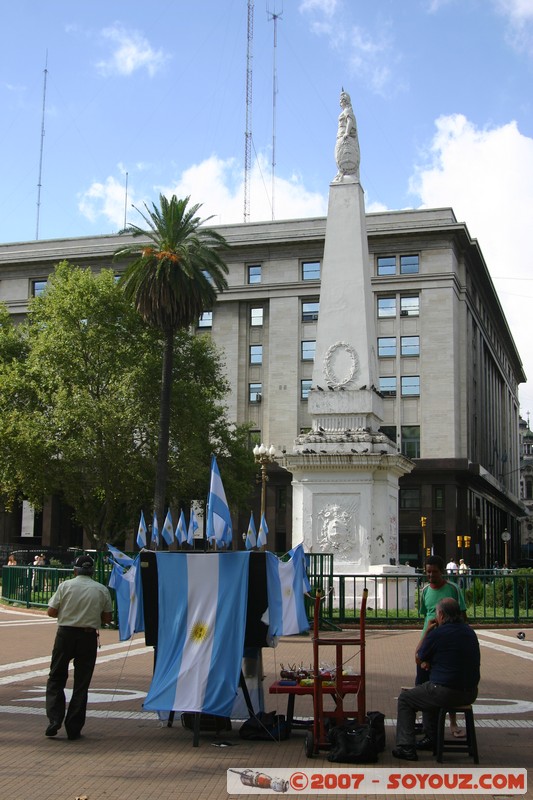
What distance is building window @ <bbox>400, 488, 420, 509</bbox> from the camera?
204ft

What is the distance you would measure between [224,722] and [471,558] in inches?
2275

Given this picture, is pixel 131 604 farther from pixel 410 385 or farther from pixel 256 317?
pixel 256 317

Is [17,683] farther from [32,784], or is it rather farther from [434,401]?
[434,401]

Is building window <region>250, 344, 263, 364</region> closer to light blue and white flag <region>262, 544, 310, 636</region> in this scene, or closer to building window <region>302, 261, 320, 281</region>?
building window <region>302, 261, 320, 281</region>

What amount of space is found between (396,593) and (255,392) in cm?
4438

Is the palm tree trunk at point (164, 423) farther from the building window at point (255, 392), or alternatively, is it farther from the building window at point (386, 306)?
the building window at point (386, 306)

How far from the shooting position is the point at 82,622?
9.71m

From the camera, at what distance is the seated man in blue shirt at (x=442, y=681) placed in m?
8.47

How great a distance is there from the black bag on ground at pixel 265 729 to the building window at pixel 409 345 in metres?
54.4

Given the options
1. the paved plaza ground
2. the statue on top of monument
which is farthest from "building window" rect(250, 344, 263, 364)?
the paved plaza ground

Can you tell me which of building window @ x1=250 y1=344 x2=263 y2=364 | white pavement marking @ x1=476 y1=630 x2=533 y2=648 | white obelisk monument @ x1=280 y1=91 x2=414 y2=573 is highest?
building window @ x1=250 y1=344 x2=263 y2=364

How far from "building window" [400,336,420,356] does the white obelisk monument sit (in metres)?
36.7

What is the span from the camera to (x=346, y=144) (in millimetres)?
26531

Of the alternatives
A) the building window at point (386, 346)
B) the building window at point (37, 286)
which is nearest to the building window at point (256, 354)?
the building window at point (386, 346)
